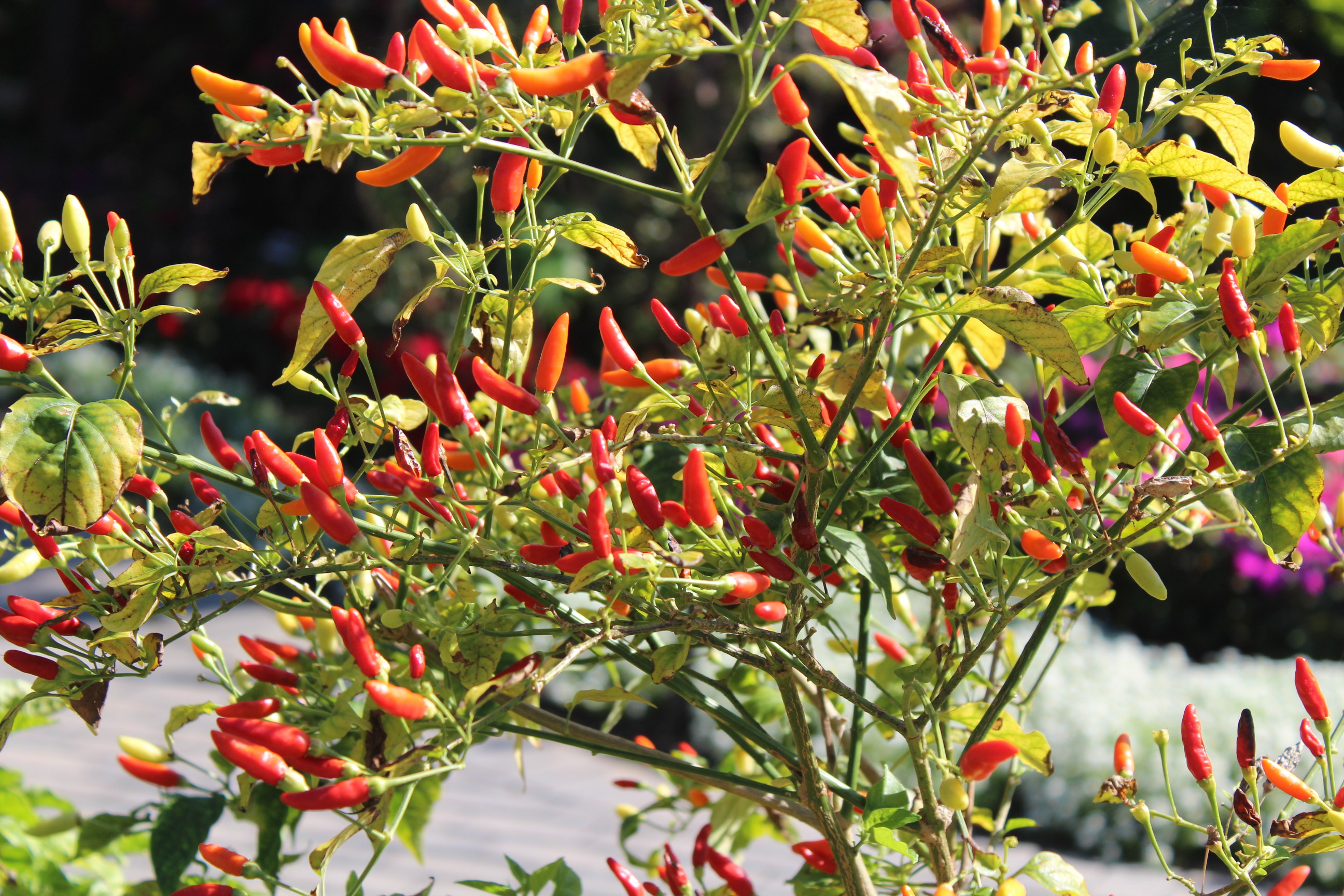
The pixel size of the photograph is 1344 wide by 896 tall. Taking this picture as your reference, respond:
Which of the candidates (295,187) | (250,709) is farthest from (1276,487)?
(295,187)

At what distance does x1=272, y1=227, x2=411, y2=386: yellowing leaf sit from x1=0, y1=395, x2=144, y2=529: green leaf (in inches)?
3.4

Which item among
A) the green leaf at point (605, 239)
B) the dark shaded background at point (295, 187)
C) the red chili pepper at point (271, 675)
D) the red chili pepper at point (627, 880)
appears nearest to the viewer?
the green leaf at point (605, 239)

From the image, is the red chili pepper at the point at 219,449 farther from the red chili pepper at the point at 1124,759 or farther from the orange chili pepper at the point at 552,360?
the red chili pepper at the point at 1124,759

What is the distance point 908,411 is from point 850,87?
0.23 m

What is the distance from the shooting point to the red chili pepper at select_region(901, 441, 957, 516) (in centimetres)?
67

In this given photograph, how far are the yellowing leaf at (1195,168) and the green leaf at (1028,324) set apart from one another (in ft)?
0.35

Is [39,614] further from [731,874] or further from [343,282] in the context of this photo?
[731,874]

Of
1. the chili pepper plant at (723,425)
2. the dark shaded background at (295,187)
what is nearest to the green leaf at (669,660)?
the chili pepper plant at (723,425)

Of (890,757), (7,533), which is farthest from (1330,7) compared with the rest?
(7,533)

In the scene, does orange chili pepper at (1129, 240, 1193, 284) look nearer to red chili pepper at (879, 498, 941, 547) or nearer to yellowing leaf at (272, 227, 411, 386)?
red chili pepper at (879, 498, 941, 547)

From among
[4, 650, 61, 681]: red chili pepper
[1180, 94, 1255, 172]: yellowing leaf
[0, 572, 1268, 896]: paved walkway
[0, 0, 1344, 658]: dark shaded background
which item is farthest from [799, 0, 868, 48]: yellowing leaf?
[0, 0, 1344, 658]: dark shaded background

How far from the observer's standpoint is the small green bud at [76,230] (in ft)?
2.26

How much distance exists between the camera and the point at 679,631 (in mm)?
664

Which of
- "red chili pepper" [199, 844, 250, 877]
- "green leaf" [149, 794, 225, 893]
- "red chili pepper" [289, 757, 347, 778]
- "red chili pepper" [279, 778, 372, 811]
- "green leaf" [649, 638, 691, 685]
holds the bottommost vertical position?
"green leaf" [149, 794, 225, 893]
